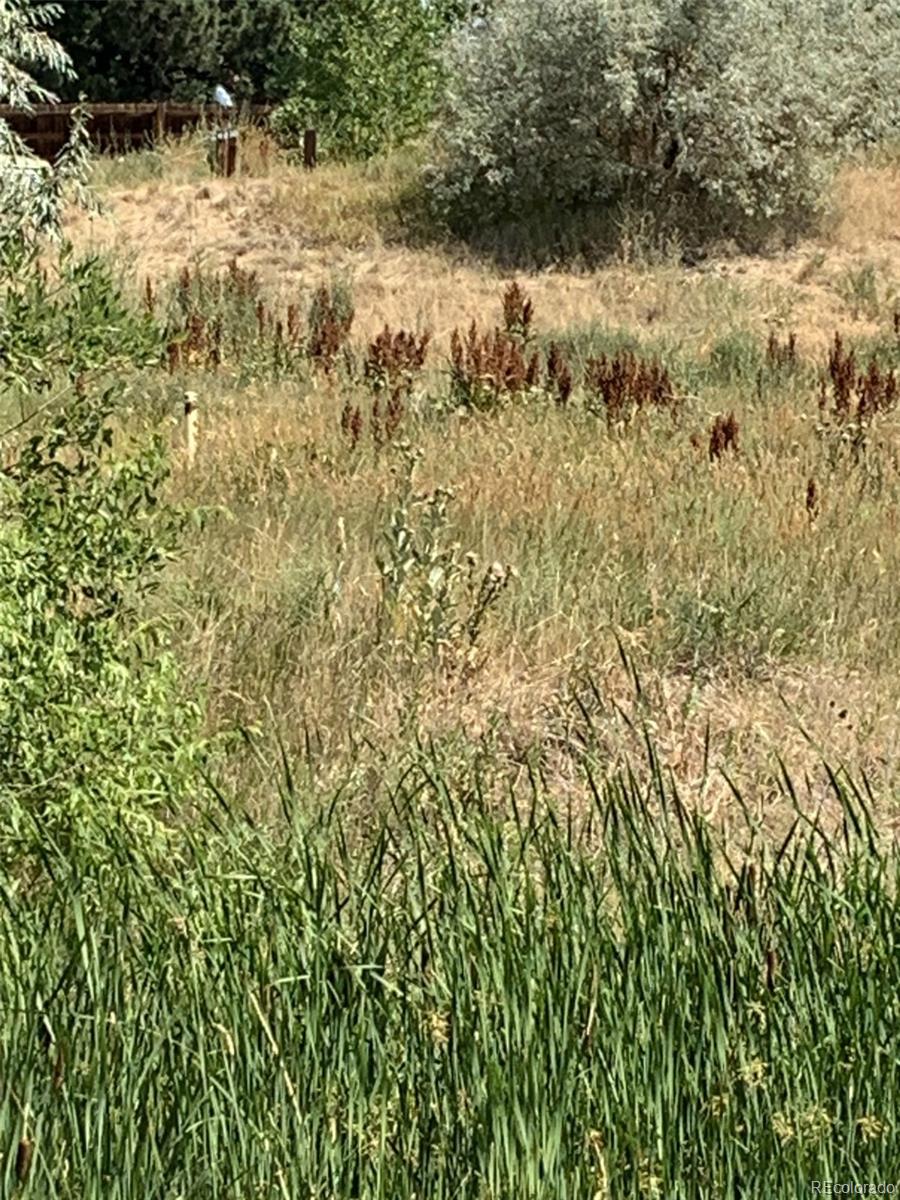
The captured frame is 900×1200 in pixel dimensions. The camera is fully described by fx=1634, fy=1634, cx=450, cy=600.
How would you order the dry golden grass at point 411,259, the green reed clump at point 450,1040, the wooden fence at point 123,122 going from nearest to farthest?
1. the green reed clump at point 450,1040
2. the dry golden grass at point 411,259
3. the wooden fence at point 123,122

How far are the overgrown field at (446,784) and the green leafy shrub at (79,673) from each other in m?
0.01

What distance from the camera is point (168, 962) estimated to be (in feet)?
6.91

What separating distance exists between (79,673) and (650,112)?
53.5ft

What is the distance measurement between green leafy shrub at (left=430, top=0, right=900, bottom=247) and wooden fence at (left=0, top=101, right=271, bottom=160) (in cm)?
789

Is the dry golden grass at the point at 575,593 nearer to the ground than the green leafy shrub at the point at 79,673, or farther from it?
nearer to the ground

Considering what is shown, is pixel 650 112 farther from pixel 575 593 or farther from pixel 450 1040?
pixel 450 1040

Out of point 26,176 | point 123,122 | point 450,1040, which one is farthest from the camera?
point 123,122

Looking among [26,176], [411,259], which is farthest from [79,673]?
[411,259]

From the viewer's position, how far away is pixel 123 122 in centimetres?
2758

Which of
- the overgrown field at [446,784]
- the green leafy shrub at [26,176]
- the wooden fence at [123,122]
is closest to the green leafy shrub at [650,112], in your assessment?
the wooden fence at [123,122]

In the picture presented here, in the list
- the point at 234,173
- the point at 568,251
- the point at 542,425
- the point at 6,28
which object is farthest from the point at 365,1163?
the point at 234,173

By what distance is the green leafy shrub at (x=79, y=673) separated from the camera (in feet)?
9.15

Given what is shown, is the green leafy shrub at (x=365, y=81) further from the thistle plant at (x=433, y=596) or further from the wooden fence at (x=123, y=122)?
the thistle plant at (x=433, y=596)

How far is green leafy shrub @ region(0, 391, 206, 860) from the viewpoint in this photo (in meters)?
2.79
